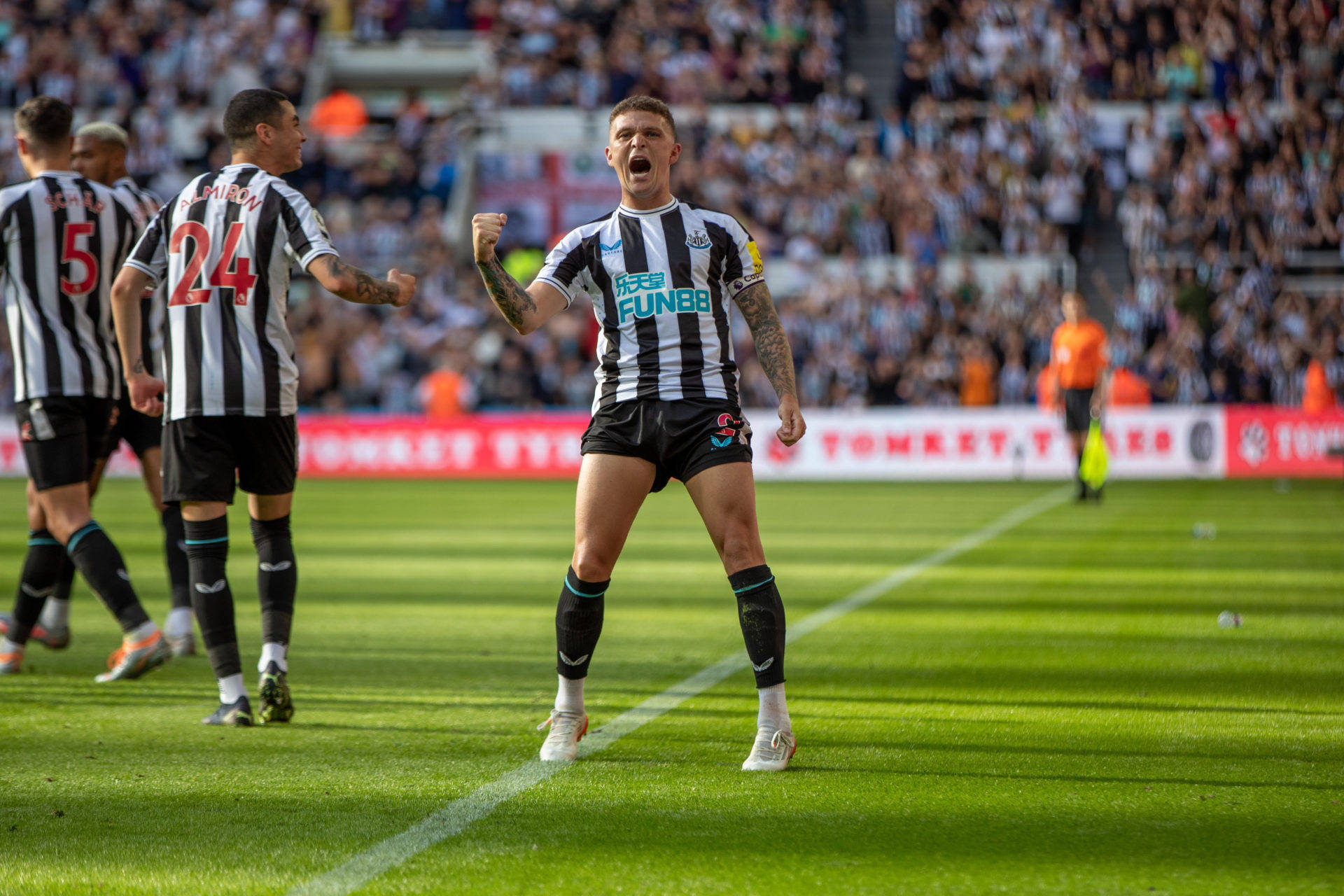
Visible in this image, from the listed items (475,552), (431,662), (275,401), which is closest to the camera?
(275,401)

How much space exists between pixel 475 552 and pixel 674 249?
7.86 meters

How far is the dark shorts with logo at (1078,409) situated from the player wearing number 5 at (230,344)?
40.0 ft

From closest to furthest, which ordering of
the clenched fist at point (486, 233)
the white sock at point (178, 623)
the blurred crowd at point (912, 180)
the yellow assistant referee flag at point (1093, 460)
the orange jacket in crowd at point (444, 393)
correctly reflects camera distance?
the clenched fist at point (486, 233) → the white sock at point (178, 623) → the yellow assistant referee flag at point (1093, 460) → the orange jacket in crowd at point (444, 393) → the blurred crowd at point (912, 180)

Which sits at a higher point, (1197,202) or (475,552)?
(1197,202)

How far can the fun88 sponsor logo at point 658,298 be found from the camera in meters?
4.67

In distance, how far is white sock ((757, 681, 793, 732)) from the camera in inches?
179

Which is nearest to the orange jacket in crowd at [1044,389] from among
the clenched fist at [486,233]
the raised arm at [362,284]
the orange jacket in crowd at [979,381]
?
the orange jacket in crowd at [979,381]

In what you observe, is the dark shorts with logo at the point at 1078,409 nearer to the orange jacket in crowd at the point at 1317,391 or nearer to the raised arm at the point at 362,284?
the orange jacket in crowd at the point at 1317,391

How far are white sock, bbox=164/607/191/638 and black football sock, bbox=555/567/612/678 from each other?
2.99 metres

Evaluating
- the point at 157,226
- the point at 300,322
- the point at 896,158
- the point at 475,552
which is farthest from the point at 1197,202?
the point at 157,226

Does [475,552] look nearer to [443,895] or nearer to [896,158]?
[443,895]

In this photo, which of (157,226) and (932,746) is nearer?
(932,746)

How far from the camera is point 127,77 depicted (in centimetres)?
2964

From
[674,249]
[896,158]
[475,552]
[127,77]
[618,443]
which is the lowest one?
[475,552]
